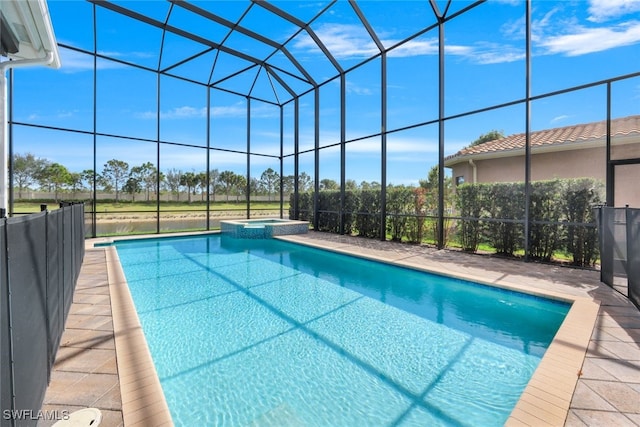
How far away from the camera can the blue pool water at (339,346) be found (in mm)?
2312

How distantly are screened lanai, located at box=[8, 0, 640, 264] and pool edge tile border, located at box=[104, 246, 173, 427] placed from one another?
714 cm

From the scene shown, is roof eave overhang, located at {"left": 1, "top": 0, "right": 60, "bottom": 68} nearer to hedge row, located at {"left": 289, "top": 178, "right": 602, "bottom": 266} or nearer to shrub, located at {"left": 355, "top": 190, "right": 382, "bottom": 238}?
hedge row, located at {"left": 289, "top": 178, "right": 602, "bottom": 266}

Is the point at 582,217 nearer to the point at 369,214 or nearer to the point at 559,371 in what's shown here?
the point at 559,371

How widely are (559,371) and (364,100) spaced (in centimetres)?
981

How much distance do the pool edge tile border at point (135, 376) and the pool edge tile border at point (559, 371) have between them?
2.25m

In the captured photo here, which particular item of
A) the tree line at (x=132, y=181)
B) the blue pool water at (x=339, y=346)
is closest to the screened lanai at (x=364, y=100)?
the tree line at (x=132, y=181)

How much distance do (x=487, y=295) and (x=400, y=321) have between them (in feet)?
5.69

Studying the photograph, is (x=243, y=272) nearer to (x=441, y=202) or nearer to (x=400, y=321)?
(x=400, y=321)

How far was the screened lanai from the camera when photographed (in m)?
6.25

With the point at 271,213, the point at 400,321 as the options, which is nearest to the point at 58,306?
the point at 400,321

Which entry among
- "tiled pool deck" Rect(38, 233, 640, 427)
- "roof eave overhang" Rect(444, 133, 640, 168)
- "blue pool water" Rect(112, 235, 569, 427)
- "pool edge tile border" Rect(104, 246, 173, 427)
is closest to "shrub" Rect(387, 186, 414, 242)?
"roof eave overhang" Rect(444, 133, 640, 168)

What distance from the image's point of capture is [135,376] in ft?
7.41

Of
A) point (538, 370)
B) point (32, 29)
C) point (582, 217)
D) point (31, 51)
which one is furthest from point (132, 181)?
point (538, 370)

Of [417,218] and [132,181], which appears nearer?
[417,218]
